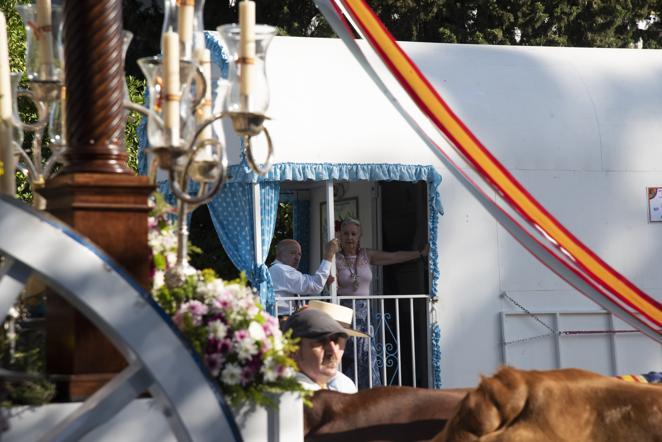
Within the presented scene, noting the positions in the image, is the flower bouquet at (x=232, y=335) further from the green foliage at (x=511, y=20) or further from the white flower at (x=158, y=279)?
the green foliage at (x=511, y=20)

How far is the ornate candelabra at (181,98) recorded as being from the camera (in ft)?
9.11

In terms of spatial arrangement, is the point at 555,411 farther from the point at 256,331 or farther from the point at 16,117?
the point at 16,117

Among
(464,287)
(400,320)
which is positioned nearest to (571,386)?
(464,287)

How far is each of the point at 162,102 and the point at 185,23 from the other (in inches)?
20.0

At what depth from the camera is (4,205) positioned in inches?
79.4

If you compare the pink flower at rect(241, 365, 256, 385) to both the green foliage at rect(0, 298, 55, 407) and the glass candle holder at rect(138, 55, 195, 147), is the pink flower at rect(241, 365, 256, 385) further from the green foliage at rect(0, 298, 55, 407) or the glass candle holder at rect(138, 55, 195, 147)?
the glass candle holder at rect(138, 55, 195, 147)

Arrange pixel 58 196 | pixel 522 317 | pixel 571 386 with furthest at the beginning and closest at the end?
pixel 522 317 → pixel 58 196 → pixel 571 386

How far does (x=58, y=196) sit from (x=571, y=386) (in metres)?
1.13

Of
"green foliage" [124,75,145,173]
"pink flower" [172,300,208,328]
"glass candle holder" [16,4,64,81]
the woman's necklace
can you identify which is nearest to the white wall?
the woman's necklace

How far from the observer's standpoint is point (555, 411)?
2.18 m

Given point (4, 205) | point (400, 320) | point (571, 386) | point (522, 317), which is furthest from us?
point (400, 320)

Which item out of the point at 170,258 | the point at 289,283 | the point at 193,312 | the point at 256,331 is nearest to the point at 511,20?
the point at 289,283

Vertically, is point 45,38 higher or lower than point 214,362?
higher

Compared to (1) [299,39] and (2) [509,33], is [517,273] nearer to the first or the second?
(1) [299,39]
